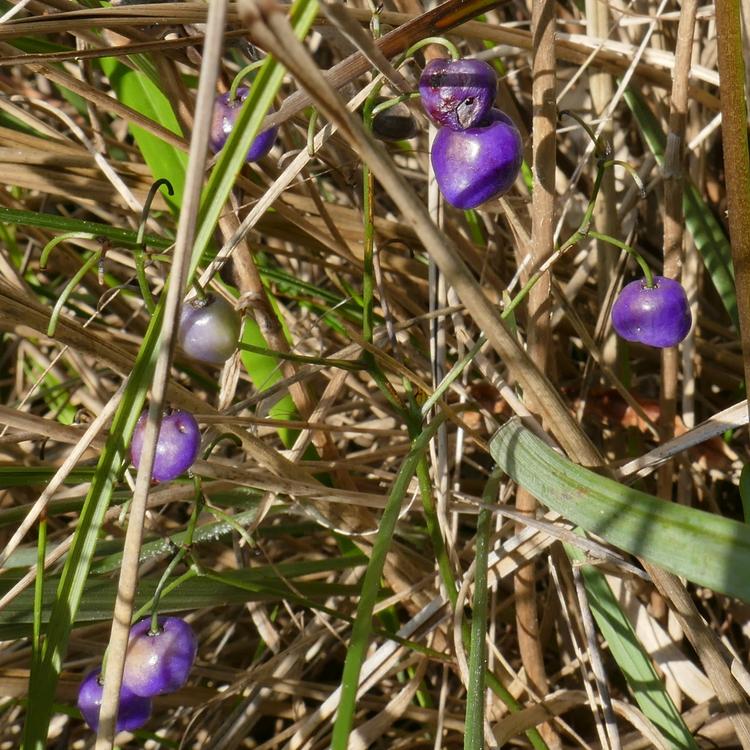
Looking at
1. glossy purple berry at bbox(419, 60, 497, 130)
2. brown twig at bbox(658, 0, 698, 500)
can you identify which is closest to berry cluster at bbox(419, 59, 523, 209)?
glossy purple berry at bbox(419, 60, 497, 130)

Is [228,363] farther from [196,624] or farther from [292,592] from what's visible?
[196,624]

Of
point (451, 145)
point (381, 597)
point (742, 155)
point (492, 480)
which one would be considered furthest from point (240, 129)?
point (381, 597)

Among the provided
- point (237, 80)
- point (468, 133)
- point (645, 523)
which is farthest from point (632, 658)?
point (237, 80)

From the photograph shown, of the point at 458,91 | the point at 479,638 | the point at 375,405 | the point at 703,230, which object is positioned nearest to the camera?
the point at 458,91

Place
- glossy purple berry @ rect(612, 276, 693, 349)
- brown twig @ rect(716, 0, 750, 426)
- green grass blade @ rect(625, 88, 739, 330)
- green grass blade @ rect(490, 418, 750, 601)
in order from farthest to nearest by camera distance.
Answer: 1. green grass blade @ rect(625, 88, 739, 330)
2. glossy purple berry @ rect(612, 276, 693, 349)
3. brown twig @ rect(716, 0, 750, 426)
4. green grass blade @ rect(490, 418, 750, 601)

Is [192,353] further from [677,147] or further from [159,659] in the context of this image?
[677,147]

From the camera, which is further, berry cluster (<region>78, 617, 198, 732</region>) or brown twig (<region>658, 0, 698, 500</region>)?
brown twig (<region>658, 0, 698, 500</region>)

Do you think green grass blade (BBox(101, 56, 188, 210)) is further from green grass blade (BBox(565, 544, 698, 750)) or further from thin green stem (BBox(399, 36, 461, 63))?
green grass blade (BBox(565, 544, 698, 750))
